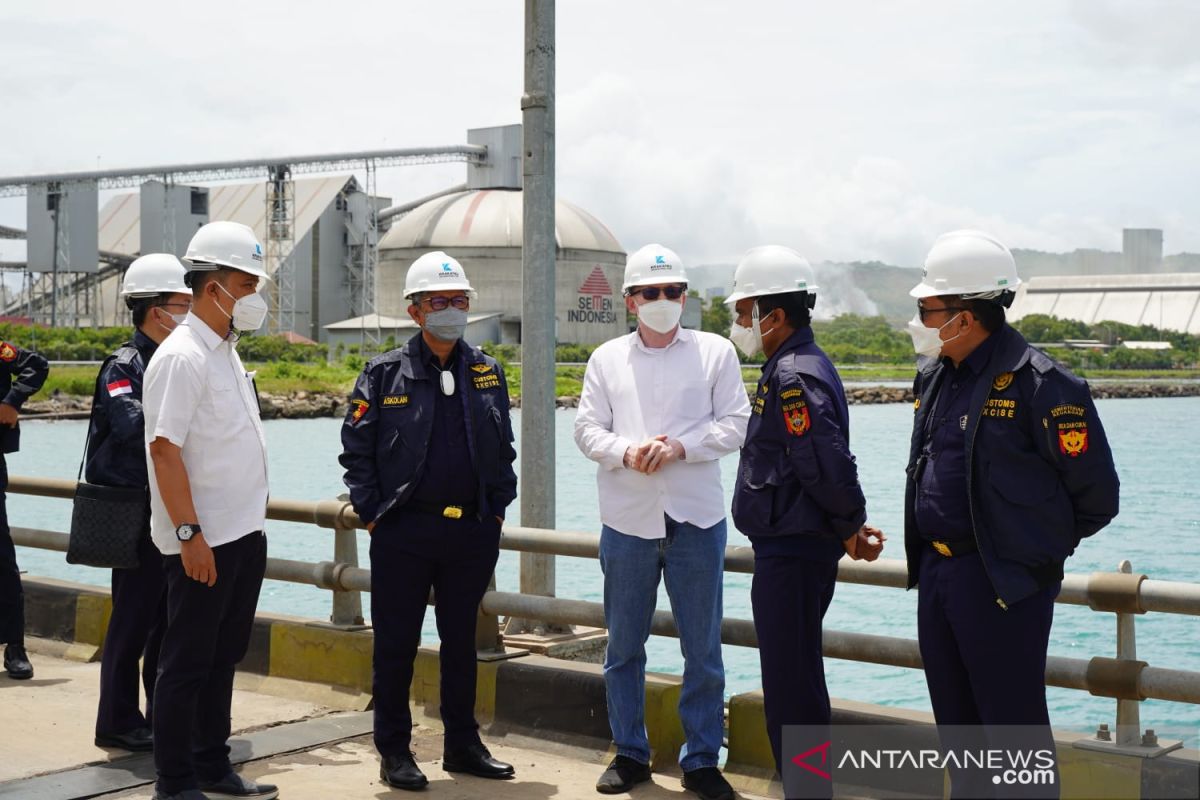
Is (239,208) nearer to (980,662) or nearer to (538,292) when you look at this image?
(538,292)

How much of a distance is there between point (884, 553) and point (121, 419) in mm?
21062

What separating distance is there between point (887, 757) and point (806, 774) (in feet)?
1.95

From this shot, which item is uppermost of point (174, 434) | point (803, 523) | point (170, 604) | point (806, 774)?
point (174, 434)

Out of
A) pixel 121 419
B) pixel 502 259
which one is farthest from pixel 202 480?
pixel 502 259

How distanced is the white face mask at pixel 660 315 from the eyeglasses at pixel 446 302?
74 centimetres

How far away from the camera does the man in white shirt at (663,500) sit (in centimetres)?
505

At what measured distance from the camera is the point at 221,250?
4863 millimetres

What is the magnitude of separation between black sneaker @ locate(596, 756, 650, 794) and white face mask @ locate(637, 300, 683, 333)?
1688 mm

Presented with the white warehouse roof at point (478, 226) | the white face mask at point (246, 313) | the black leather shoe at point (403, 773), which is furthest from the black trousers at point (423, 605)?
the white warehouse roof at point (478, 226)

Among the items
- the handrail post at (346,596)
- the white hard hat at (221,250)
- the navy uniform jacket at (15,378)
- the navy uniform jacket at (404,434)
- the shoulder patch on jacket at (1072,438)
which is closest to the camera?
the shoulder patch on jacket at (1072,438)

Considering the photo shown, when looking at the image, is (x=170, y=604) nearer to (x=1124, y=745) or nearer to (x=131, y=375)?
(x=131, y=375)

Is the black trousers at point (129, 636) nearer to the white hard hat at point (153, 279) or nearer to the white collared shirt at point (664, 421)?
the white hard hat at point (153, 279)

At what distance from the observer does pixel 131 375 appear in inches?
223

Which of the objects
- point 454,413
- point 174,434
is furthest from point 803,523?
point 174,434
